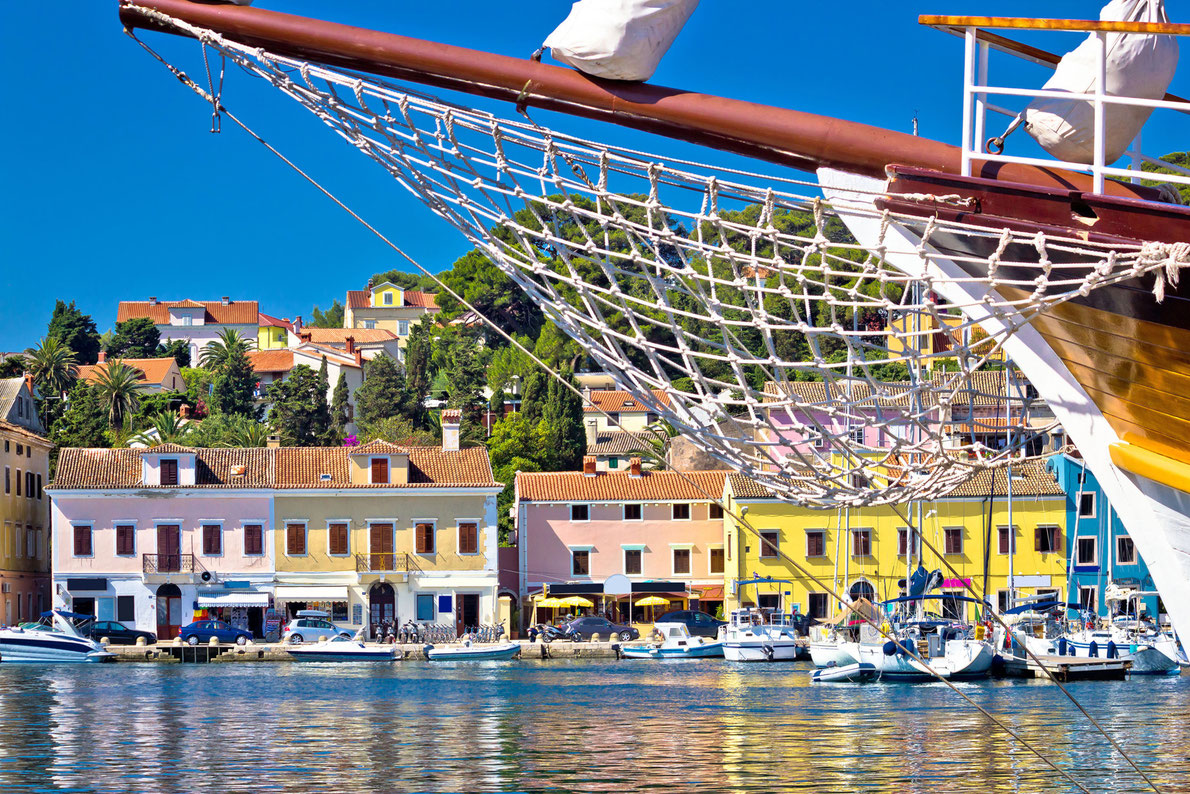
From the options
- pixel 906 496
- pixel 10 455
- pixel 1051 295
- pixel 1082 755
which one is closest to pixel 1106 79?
pixel 1051 295

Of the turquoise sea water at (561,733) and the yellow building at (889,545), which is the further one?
the yellow building at (889,545)

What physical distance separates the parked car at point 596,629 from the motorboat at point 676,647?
177 centimetres

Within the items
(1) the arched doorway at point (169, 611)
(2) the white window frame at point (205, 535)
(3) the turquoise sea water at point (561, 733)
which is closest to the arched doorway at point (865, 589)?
(3) the turquoise sea water at point (561, 733)

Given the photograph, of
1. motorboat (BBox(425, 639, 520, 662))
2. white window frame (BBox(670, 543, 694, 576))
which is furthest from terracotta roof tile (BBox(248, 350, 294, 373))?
motorboat (BBox(425, 639, 520, 662))

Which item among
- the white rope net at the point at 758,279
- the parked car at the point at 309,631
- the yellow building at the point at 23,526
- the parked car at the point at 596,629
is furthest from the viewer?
the yellow building at the point at 23,526

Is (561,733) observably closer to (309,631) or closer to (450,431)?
(309,631)

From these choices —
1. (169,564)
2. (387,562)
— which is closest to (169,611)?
(169,564)

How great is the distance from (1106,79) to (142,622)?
147ft

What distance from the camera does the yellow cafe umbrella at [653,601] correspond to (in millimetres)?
50469

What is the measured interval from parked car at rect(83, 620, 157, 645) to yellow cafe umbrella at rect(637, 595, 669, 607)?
51.9 feet

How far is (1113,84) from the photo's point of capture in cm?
766

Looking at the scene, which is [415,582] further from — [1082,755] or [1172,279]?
[1172,279]

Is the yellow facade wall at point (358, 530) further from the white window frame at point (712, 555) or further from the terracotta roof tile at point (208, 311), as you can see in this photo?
the terracotta roof tile at point (208, 311)

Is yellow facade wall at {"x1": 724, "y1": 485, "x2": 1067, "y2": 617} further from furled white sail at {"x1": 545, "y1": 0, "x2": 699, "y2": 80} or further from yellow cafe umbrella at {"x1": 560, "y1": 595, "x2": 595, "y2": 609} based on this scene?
furled white sail at {"x1": 545, "y1": 0, "x2": 699, "y2": 80}
